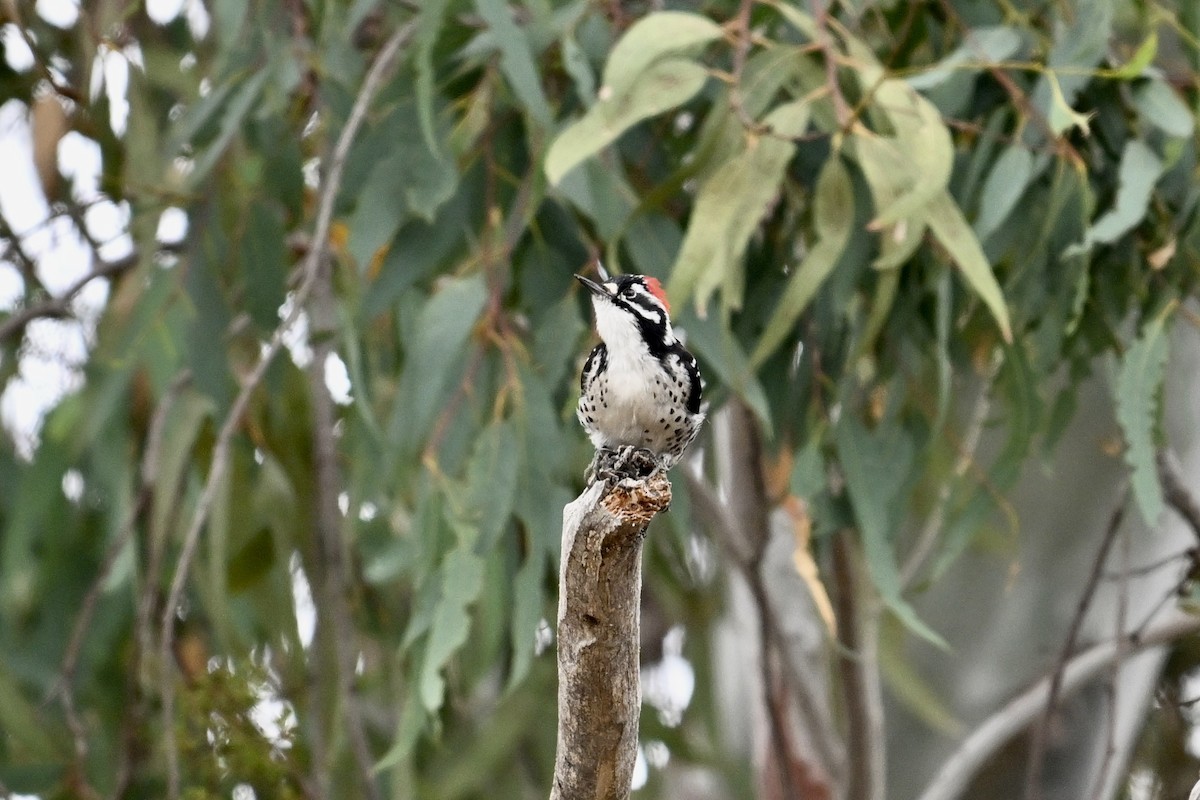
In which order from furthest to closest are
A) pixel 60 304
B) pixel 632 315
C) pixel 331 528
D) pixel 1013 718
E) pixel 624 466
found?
pixel 1013 718 → pixel 60 304 → pixel 331 528 → pixel 632 315 → pixel 624 466

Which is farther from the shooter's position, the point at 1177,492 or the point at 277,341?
the point at 1177,492

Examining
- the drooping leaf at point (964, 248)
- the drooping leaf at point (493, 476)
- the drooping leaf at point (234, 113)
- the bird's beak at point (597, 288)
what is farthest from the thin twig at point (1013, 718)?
the drooping leaf at point (234, 113)

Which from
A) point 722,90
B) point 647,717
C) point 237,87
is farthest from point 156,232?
point 647,717

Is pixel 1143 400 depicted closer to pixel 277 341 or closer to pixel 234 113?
pixel 277 341

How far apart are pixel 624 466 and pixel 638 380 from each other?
39 cm

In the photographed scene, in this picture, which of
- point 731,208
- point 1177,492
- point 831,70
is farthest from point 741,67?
point 1177,492

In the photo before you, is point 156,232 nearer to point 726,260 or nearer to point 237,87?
point 237,87

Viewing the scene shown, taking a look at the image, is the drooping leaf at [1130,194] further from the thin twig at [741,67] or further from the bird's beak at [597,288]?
the bird's beak at [597,288]

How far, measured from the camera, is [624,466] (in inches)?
82.2

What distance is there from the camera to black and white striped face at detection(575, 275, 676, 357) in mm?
2572

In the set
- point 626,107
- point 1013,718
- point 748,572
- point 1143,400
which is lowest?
point 1013,718

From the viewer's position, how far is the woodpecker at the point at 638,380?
2.46 meters

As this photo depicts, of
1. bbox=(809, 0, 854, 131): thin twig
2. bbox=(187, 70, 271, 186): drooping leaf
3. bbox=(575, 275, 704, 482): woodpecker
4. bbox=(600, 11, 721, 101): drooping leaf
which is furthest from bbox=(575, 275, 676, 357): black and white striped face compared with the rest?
bbox=(187, 70, 271, 186): drooping leaf

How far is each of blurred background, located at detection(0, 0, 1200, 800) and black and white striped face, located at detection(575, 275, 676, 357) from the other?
0.09 m
